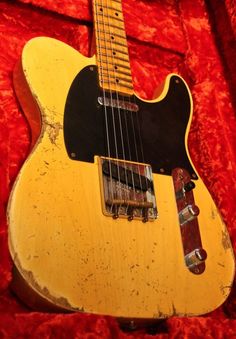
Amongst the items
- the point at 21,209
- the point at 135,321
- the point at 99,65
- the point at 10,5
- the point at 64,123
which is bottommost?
the point at 135,321

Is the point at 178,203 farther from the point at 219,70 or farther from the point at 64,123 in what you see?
the point at 219,70

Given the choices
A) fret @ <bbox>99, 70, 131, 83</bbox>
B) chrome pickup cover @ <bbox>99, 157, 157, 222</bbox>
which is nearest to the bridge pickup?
chrome pickup cover @ <bbox>99, 157, 157, 222</bbox>

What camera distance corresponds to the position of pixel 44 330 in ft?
2.16

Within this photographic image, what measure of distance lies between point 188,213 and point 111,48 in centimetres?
52

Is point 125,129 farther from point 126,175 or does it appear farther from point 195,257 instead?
point 195,257

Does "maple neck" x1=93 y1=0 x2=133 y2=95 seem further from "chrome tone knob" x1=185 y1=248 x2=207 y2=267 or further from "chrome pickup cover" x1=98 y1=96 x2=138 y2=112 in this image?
"chrome tone knob" x1=185 y1=248 x2=207 y2=267

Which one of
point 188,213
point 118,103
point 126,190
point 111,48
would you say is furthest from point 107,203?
point 111,48

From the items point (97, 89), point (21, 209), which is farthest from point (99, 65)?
point (21, 209)

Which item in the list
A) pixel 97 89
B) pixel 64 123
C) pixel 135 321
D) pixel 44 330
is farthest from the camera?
pixel 97 89

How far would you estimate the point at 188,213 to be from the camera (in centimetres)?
89

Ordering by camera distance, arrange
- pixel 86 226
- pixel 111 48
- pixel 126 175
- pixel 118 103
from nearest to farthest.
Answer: pixel 86 226 → pixel 126 175 → pixel 118 103 → pixel 111 48

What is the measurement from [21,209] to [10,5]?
752 millimetres

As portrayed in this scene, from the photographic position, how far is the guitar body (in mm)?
729

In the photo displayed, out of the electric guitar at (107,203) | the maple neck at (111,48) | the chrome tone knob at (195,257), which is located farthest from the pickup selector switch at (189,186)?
the maple neck at (111,48)
